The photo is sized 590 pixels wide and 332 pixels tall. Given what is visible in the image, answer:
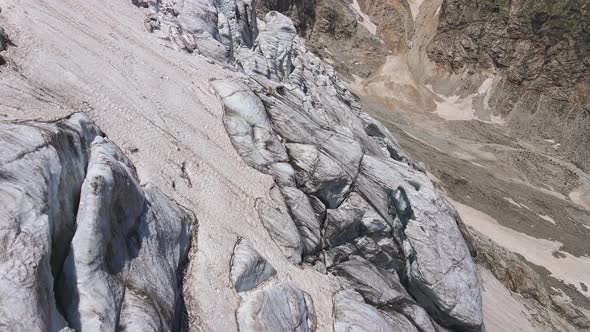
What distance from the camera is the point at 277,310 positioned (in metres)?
11.8

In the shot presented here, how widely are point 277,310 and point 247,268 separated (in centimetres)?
142

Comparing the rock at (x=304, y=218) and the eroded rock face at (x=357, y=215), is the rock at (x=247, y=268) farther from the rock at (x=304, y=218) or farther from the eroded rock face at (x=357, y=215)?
the rock at (x=304, y=218)

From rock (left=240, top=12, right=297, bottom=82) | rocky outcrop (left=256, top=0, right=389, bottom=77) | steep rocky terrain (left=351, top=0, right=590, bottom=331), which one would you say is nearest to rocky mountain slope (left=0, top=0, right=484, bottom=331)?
rock (left=240, top=12, right=297, bottom=82)

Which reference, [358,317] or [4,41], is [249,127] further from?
[4,41]

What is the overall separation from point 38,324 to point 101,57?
12.4m

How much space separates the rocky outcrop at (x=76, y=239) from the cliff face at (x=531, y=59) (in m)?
71.0

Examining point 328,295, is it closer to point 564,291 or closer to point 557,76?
point 564,291

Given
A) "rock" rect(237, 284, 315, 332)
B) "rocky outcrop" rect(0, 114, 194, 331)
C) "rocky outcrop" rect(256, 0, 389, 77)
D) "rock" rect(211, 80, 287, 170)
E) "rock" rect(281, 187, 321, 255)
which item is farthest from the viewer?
"rocky outcrop" rect(256, 0, 389, 77)

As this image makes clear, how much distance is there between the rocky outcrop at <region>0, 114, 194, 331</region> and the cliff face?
71.0 m

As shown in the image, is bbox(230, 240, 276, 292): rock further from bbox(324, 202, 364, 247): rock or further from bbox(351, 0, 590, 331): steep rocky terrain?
bbox(351, 0, 590, 331): steep rocky terrain

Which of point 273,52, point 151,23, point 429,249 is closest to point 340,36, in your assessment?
point 273,52

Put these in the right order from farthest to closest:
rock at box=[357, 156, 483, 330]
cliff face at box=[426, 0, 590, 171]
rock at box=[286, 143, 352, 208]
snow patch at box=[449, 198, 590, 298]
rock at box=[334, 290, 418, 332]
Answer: cliff face at box=[426, 0, 590, 171]
snow patch at box=[449, 198, 590, 298]
rock at box=[357, 156, 483, 330]
rock at box=[286, 143, 352, 208]
rock at box=[334, 290, 418, 332]

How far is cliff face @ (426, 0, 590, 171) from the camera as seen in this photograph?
7200cm

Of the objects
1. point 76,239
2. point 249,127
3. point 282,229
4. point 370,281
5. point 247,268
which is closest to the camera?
point 76,239
